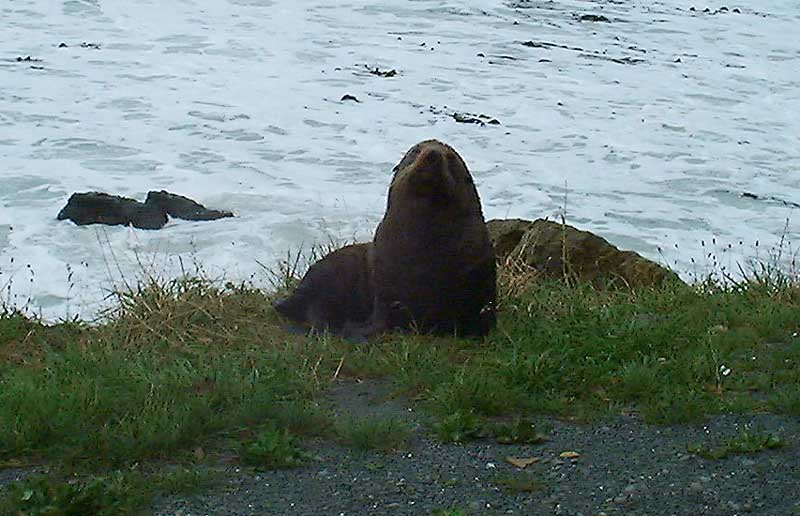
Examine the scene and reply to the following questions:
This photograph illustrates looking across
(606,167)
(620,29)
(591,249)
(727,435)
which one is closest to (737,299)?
(591,249)

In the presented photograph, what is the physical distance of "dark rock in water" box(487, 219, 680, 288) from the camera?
862 centimetres

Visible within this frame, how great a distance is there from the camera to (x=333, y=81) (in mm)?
18516

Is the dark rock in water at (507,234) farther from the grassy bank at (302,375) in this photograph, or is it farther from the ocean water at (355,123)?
the ocean water at (355,123)

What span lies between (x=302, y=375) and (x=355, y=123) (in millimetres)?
10492

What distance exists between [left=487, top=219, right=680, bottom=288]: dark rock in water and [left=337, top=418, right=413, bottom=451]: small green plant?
349 cm

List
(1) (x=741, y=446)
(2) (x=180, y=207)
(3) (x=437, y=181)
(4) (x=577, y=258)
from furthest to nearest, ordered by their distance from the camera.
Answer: (2) (x=180, y=207) → (4) (x=577, y=258) → (3) (x=437, y=181) → (1) (x=741, y=446)

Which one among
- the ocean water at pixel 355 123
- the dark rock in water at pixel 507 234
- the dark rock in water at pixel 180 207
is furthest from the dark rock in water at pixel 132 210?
the dark rock in water at pixel 507 234

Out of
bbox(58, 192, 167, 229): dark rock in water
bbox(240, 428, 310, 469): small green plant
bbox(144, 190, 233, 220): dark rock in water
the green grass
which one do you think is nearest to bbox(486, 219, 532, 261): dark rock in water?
bbox(144, 190, 233, 220): dark rock in water

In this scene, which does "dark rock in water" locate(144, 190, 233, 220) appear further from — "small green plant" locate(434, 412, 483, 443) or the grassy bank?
"small green plant" locate(434, 412, 483, 443)

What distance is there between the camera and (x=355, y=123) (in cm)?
1606

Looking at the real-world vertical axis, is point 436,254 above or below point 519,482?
above

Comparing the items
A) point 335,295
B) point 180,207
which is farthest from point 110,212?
point 335,295

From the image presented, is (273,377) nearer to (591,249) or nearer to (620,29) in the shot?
(591,249)

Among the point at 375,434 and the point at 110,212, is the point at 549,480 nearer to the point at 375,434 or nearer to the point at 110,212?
the point at 375,434
